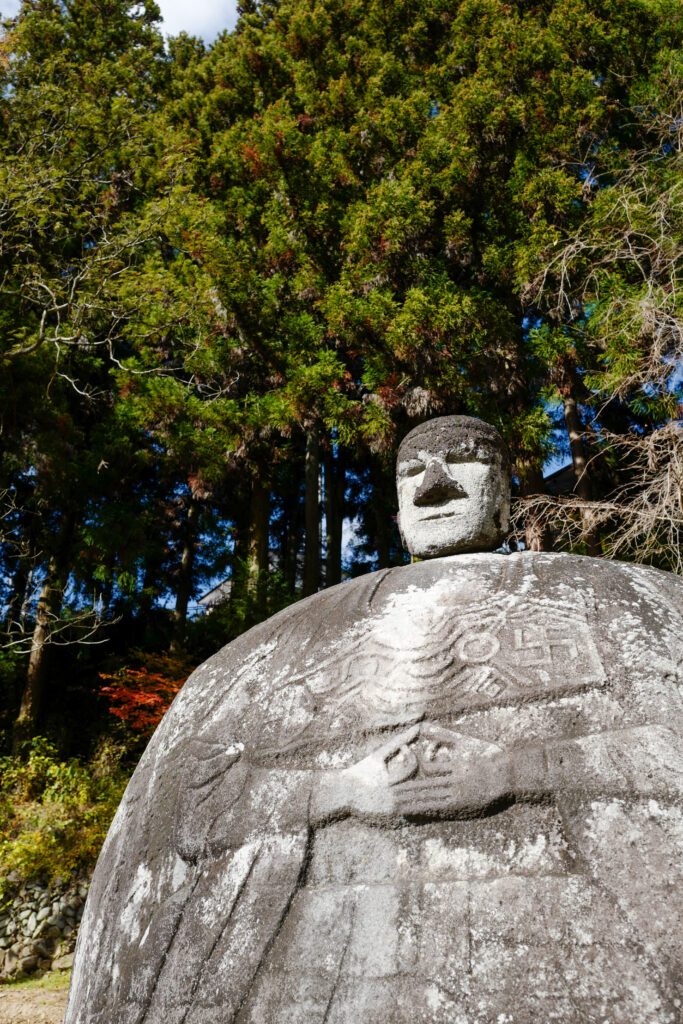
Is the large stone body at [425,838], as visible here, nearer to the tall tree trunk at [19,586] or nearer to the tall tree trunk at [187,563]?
the tall tree trunk at [19,586]

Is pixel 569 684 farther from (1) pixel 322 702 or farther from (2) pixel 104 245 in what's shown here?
(2) pixel 104 245

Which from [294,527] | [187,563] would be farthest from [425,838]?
[294,527]

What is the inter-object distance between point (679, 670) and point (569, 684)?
0.24 metres

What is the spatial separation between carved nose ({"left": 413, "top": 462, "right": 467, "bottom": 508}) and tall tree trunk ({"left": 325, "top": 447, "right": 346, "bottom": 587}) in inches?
262

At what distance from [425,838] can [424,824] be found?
3 cm

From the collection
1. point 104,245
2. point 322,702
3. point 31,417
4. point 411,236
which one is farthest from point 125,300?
point 322,702

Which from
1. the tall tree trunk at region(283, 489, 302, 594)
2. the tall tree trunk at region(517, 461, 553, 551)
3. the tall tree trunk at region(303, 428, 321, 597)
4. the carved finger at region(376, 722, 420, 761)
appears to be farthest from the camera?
the tall tree trunk at region(283, 489, 302, 594)

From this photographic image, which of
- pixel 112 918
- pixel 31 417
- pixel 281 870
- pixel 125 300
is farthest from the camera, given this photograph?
pixel 31 417

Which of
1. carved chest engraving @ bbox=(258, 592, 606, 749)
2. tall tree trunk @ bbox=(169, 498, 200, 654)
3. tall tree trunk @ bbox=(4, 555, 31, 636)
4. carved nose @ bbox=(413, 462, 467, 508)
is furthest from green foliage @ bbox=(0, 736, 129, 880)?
carved chest engraving @ bbox=(258, 592, 606, 749)

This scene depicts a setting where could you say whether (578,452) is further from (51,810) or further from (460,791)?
(51,810)

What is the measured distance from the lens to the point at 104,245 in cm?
768

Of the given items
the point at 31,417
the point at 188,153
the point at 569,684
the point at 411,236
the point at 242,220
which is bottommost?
the point at 569,684

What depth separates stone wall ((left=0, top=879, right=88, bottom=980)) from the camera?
21.5ft

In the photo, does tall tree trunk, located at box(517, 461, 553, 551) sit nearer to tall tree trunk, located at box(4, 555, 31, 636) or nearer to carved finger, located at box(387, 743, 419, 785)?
carved finger, located at box(387, 743, 419, 785)
